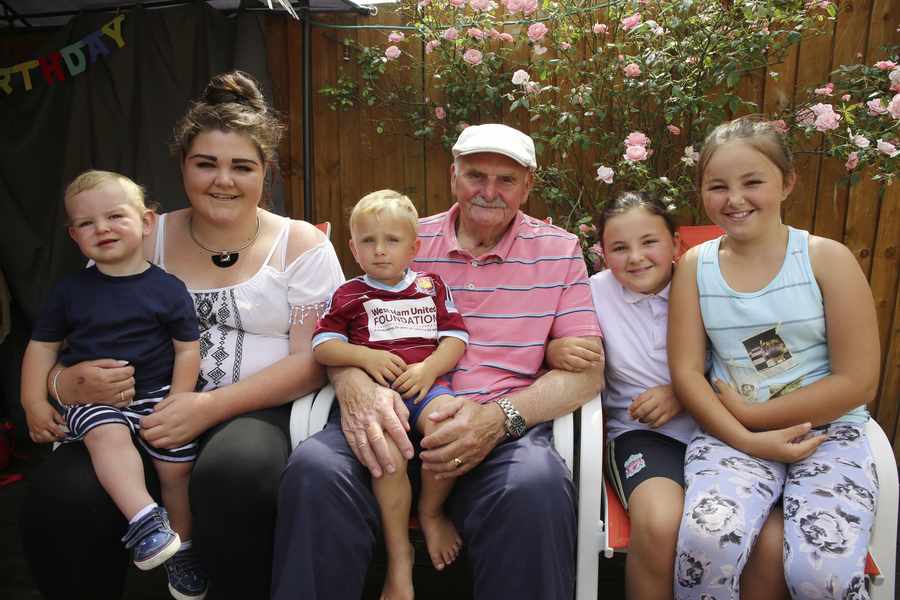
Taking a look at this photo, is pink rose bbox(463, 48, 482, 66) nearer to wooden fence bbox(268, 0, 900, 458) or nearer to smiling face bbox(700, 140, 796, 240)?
wooden fence bbox(268, 0, 900, 458)

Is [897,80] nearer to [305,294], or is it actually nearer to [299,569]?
[305,294]

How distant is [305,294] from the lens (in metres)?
1.99

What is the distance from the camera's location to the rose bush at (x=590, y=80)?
275cm

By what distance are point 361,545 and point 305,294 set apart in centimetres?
78

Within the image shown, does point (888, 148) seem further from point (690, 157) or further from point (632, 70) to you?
point (632, 70)

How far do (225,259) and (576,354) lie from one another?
112 centimetres

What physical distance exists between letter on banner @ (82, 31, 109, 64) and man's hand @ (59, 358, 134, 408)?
7.23ft

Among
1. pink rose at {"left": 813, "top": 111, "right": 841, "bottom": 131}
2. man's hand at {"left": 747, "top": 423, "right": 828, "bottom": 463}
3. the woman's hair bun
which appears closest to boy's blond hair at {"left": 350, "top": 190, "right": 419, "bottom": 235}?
the woman's hair bun

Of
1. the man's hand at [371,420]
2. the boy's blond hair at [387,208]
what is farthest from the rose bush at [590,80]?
the man's hand at [371,420]

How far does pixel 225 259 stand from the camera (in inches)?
79.4

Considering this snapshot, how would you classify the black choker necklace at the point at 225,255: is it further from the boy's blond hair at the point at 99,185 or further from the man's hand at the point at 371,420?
the man's hand at the point at 371,420

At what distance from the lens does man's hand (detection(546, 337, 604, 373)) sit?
1862 millimetres

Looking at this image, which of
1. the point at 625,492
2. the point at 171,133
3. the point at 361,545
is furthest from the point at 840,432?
the point at 171,133

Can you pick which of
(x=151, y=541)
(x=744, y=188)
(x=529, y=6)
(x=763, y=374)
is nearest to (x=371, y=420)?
(x=151, y=541)
